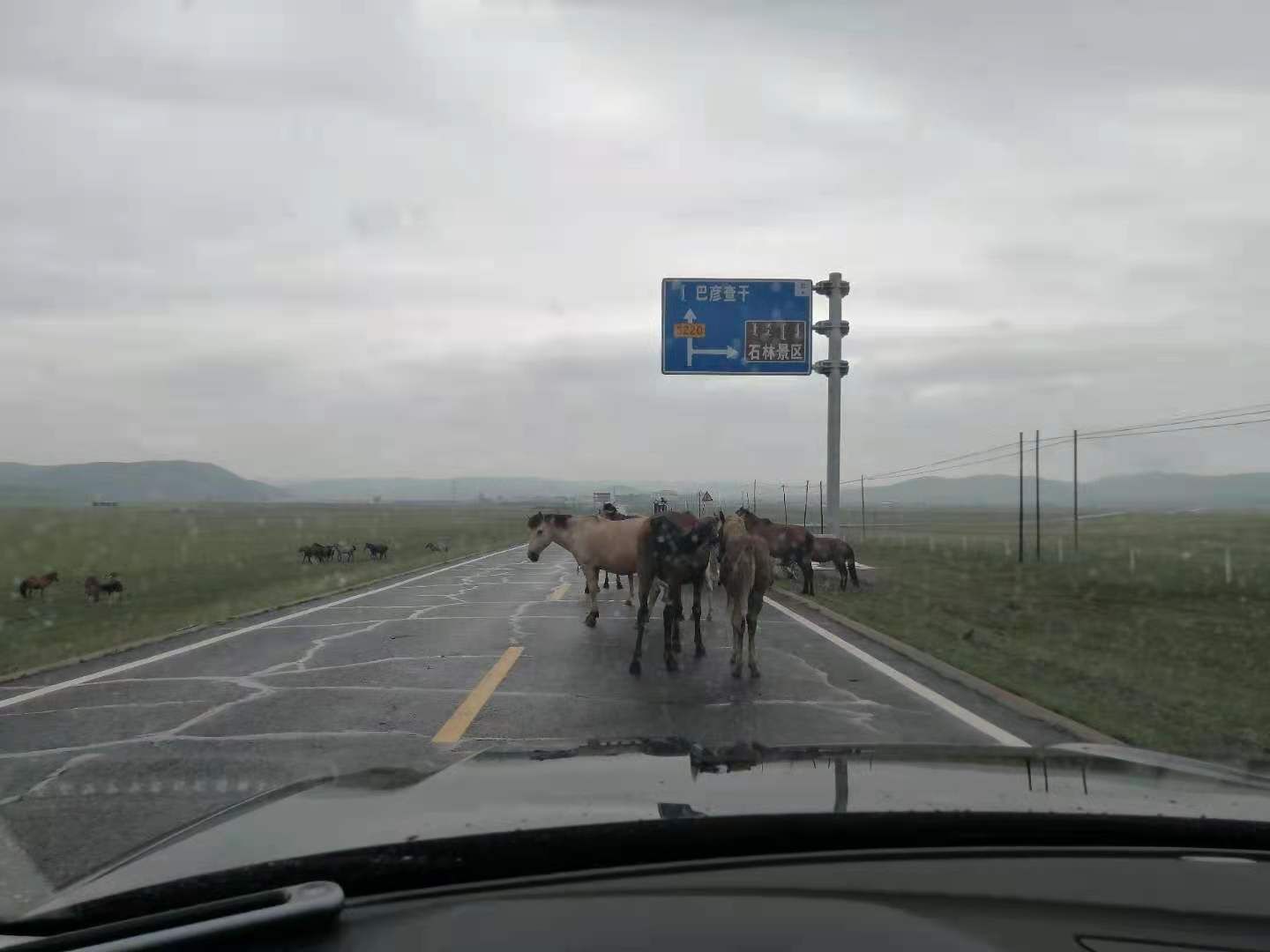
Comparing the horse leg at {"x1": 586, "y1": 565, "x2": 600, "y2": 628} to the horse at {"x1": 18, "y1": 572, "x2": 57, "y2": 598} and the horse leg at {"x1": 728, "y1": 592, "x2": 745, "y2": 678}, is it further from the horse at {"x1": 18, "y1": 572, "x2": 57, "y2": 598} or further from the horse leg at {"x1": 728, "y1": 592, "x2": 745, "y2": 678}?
the horse at {"x1": 18, "y1": 572, "x2": 57, "y2": 598}

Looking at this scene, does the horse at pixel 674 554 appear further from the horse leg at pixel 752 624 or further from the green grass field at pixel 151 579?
the green grass field at pixel 151 579

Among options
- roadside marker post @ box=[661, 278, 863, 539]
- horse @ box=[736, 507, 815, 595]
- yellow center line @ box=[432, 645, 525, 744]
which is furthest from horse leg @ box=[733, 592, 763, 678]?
roadside marker post @ box=[661, 278, 863, 539]

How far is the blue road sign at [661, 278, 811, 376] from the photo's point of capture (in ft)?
70.8

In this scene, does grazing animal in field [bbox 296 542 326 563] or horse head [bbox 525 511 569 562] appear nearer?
horse head [bbox 525 511 569 562]

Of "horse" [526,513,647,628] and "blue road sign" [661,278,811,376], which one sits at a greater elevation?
"blue road sign" [661,278,811,376]

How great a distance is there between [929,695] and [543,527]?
268 inches

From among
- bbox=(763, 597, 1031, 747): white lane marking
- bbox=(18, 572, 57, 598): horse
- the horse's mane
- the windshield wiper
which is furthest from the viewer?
bbox=(18, 572, 57, 598): horse

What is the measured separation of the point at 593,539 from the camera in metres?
13.0

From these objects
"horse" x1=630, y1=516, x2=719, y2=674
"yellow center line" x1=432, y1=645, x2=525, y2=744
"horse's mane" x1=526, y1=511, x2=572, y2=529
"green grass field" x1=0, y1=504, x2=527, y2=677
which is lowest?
"green grass field" x1=0, y1=504, x2=527, y2=677

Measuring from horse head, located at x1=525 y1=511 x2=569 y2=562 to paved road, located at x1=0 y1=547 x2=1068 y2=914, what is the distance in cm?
140

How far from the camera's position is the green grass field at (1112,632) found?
788cm

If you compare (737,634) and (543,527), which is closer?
(737,634)

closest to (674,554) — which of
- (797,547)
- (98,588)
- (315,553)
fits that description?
(797,547)

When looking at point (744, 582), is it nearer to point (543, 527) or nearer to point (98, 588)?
point (543, 527)
